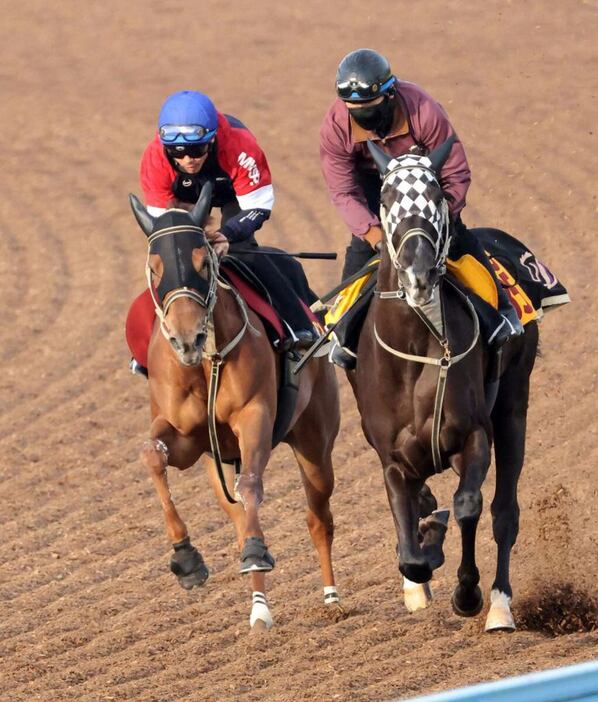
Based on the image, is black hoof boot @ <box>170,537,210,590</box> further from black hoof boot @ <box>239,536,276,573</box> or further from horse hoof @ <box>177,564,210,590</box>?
black hoof boot @ <box>239,536,276,573</box>

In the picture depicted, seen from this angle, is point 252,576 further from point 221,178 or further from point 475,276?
point 221,178

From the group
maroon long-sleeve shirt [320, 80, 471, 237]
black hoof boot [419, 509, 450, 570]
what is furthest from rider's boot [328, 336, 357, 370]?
black hoof boot [419, 509, 450, 570]

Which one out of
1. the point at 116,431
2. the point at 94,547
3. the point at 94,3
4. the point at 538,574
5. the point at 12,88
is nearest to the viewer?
the point at 538,574

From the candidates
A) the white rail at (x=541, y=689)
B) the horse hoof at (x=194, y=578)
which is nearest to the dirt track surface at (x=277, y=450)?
the horse hoof at (x=194, y=578)

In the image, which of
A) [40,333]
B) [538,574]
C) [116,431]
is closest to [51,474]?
[116,431]

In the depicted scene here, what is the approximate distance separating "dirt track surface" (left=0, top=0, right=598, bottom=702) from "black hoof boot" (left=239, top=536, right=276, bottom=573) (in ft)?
1.87

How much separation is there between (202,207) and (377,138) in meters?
1.14

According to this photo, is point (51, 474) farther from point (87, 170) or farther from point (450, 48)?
point (450, 48)

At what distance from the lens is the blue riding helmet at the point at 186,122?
8500mm

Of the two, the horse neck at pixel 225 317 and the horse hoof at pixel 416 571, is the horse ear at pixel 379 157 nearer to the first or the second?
the horse neck at pixel 225 317

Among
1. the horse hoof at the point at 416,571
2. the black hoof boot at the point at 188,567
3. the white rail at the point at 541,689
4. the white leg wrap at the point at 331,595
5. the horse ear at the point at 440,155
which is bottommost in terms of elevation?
the white rail at the point at 541,689

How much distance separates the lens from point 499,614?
8211 millimetres

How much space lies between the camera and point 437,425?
7801 millimetres

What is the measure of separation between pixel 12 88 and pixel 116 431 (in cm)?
1129
